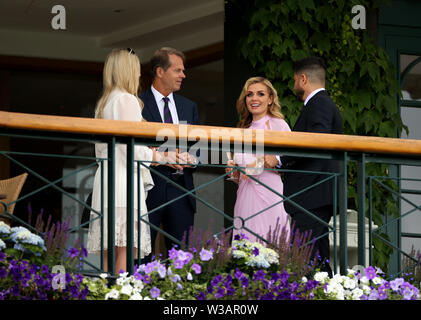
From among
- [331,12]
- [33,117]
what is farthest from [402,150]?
[331,12]

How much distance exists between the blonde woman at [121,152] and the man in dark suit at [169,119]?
221mm

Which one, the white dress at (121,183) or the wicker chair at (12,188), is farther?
the wicker chair at (12,188)

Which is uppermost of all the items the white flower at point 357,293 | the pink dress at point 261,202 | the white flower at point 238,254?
the pink dress at point 261,202

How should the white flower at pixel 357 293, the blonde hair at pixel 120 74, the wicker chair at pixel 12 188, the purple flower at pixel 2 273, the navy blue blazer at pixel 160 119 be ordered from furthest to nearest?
the wicker chair at pixel 12 188 → the navy blue blazer at pixel 160 119 → the blonde hair at pixel 120 74 → the white flower at pixel 357 293 → the purple flower at pixel 2 273

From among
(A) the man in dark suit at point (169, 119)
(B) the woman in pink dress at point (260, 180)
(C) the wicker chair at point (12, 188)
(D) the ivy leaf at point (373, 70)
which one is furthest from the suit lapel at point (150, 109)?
(D) the ivy leaf at point (373, 70)

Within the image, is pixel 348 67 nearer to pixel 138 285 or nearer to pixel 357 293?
pixel 357 293

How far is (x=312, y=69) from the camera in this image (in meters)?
4.98

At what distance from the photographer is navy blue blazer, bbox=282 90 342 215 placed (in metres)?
4.59

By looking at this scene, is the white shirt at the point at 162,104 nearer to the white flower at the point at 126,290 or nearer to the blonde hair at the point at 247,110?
the blonde hair at the point at 247,110

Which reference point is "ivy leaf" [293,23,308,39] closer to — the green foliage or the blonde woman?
the green foliage

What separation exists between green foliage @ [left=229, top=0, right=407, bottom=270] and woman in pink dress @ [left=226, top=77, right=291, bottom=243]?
1.43 metres

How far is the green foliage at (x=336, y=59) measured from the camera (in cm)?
659

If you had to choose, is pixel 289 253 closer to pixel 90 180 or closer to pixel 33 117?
pixel 33 117

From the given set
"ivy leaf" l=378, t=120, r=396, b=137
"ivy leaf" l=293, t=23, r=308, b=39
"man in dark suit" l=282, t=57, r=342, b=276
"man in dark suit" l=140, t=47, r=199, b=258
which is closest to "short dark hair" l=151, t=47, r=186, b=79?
"man in dark suit" l=140, t=47, r=199, b=258
